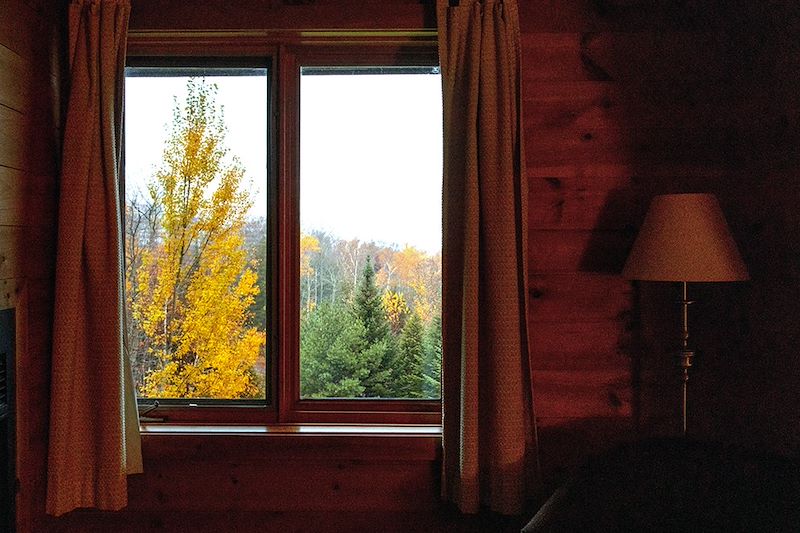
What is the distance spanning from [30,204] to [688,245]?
2.08 metres

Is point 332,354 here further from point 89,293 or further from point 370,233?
point 89,293

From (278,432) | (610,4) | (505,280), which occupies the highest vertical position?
(610,4)

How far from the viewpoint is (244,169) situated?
7.53 ft

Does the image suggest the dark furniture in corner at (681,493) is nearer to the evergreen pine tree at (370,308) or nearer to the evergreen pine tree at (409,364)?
the evergreen pine tree at (409,364)

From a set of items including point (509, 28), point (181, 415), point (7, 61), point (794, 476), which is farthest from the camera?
point (181, 415)

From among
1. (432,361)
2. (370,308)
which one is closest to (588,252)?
(432,361)

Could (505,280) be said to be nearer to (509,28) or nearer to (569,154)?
(569,154)

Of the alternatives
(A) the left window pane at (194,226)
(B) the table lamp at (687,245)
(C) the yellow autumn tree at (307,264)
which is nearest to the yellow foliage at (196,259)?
(A) the left window pane at (194,226)

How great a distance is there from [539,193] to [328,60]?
91 cm

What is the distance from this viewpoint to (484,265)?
2062mm

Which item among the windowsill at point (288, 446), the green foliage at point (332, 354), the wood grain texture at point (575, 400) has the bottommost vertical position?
the windowsill at point (288, 446)

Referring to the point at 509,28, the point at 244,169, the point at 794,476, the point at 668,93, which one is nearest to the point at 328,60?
the point at 244,169

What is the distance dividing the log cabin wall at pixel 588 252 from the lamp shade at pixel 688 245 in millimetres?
333

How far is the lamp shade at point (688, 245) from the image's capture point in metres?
1.75
